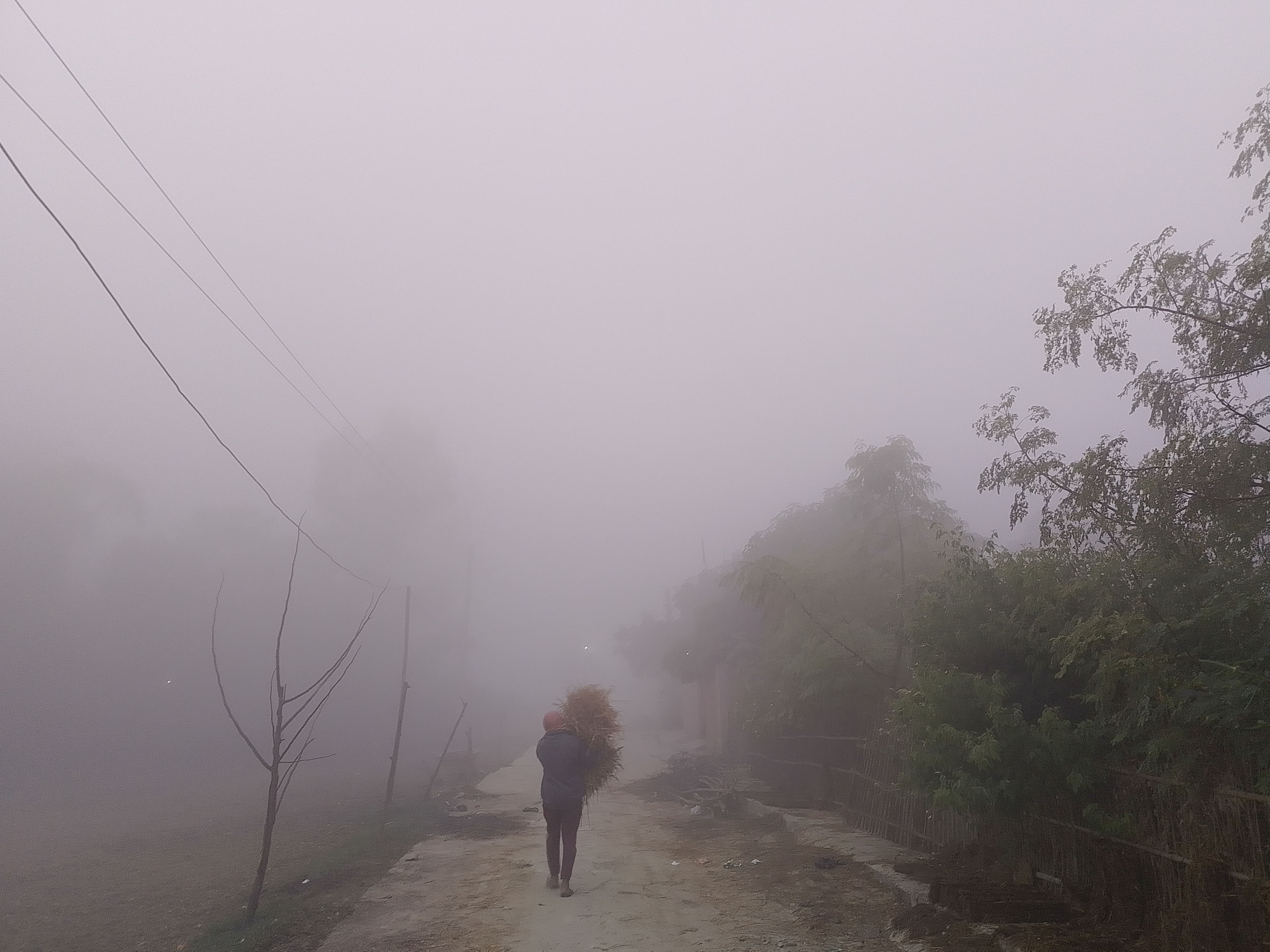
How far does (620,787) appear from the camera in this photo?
Result: 20344mm

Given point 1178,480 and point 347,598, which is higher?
point 347,598

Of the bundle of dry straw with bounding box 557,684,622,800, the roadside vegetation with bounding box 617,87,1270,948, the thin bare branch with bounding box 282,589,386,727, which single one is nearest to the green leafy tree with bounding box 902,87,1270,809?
the roadside vegetation with bounding box 617,87,1270,948

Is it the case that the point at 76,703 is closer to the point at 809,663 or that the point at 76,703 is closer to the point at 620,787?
the point at 620,787

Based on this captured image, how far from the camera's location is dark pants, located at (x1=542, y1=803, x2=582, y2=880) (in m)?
7.85

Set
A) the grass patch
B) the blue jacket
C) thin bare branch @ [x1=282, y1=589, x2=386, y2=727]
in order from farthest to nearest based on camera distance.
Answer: the blue jacket → thin bare branch @ [x1=282, y1=589, x2=386, y2=727] → the grass patch

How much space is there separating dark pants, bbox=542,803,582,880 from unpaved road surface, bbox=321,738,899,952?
319 mm

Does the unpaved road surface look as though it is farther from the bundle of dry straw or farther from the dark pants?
the bundle of dry straw

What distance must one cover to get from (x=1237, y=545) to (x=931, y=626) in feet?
9.71

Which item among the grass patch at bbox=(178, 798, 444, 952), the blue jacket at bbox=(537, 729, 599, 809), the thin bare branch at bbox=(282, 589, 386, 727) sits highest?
the thin bare branch at bbox=(282, 589, 386, 727)

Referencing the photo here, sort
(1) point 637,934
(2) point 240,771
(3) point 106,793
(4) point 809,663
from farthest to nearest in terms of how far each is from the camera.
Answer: (2) point 240,771 < (3) point 106,793 < (4) point 809,663 < (1) point 637,934

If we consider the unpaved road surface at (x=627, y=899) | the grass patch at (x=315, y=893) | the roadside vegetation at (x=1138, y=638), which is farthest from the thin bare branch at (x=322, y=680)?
the roadside vegetation at (x=1138, y=638)

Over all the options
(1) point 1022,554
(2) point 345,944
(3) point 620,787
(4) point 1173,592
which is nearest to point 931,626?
(1) point 1022,554

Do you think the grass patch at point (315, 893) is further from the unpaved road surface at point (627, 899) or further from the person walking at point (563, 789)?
the person walking at point (563, 789)

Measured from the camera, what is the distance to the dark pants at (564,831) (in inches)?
309
